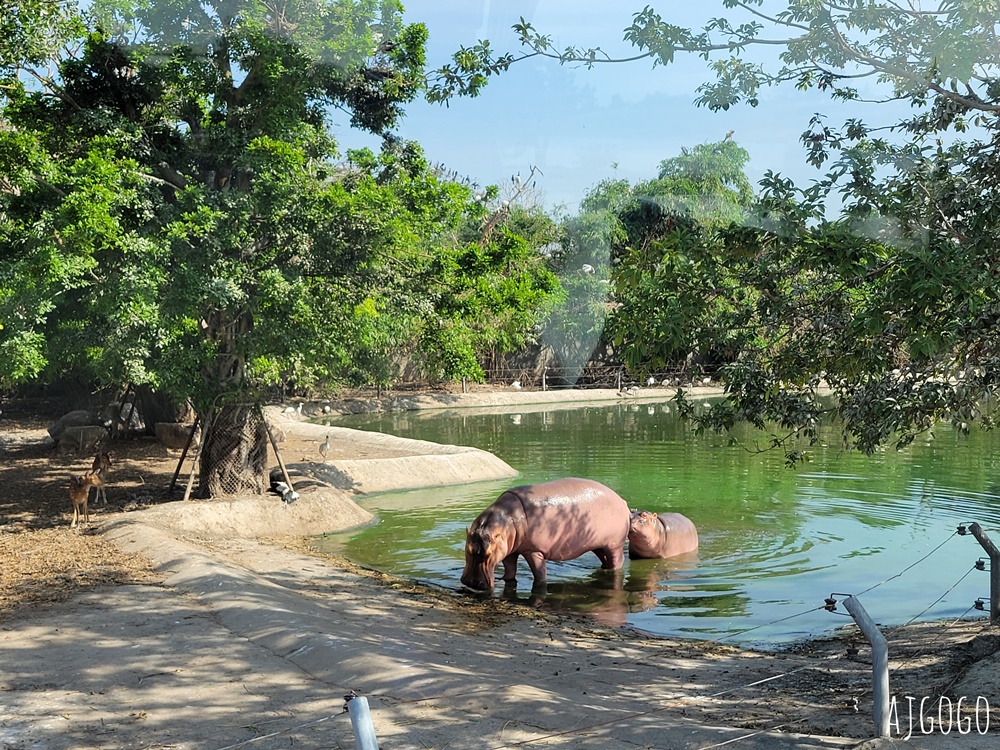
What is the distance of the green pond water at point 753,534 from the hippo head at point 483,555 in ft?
1.31

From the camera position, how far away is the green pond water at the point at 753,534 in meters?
10.6

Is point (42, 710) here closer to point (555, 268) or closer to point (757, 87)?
point (757, 87)

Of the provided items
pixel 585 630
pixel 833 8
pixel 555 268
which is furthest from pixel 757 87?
pixel 555 268

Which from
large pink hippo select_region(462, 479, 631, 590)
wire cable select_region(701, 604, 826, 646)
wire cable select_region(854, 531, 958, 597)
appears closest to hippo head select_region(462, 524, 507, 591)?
large pink hippo select_region(462, 479, 631, 590)

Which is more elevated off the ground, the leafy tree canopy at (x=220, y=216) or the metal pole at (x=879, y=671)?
the leafy tree canopy at (x=220, y=216)

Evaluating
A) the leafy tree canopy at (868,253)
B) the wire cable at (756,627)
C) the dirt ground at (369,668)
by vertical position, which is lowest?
the wire cable at (756,627)

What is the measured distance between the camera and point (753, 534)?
45.7ft

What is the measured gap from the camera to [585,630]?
9625 mm

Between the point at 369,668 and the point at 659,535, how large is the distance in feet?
20.9

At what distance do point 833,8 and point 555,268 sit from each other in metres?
38.6

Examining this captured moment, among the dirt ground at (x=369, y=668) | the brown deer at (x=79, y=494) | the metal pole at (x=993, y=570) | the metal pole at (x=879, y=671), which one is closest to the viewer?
the metal pole at (x=879, y=671)

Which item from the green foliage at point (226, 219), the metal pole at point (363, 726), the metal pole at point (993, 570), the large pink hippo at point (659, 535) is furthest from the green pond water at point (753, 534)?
the metal pole at point (363, 726)

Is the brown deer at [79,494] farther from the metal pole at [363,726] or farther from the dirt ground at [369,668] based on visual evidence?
the metal pole at [363,726]

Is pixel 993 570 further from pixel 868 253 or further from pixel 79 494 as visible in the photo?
pixel 79 494
